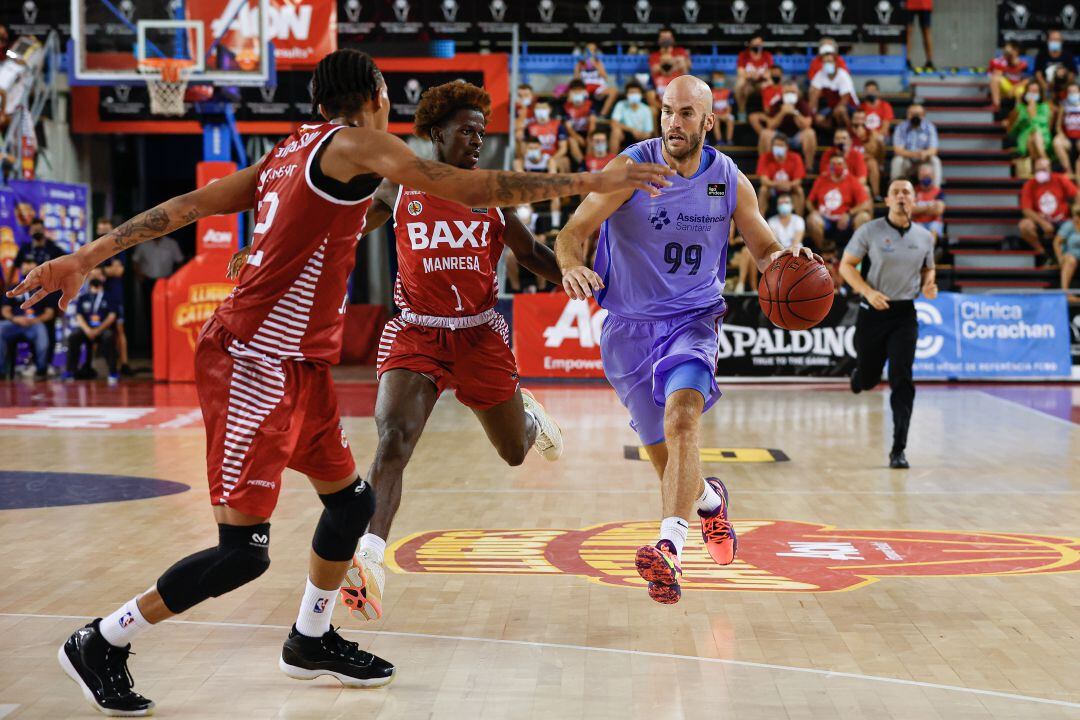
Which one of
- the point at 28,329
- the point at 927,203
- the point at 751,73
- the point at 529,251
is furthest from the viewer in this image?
the point at 751,73

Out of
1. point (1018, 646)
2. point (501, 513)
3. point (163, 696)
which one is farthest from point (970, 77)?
point (163, 696)

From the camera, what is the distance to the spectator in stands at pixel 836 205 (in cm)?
1834

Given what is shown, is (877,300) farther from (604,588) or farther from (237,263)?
(237,263)

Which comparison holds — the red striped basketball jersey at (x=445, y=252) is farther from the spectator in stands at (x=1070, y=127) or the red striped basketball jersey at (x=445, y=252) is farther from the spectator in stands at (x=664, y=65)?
the spectator in stands at (x=1070, y=127)

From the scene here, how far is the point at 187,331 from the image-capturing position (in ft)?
55.7

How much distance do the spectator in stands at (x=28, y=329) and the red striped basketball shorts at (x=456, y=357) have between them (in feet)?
41.6

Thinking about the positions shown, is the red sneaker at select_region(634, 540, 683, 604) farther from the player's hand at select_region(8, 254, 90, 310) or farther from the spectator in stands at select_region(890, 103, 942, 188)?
the spectator in stands at select_region(890, 103, 942, 188)

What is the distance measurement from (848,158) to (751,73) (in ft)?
8.92

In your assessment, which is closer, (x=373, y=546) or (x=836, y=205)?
(x=373, y=546)

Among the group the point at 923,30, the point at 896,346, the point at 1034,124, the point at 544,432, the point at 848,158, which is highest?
the point at 923,30

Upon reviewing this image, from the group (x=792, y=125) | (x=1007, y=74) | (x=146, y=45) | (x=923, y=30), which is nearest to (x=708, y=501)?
(x=146, y=45)

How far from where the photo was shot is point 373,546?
5141 millimetres

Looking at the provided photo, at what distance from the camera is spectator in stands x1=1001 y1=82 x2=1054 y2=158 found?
21.2 m

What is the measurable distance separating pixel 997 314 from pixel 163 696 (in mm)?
14173
